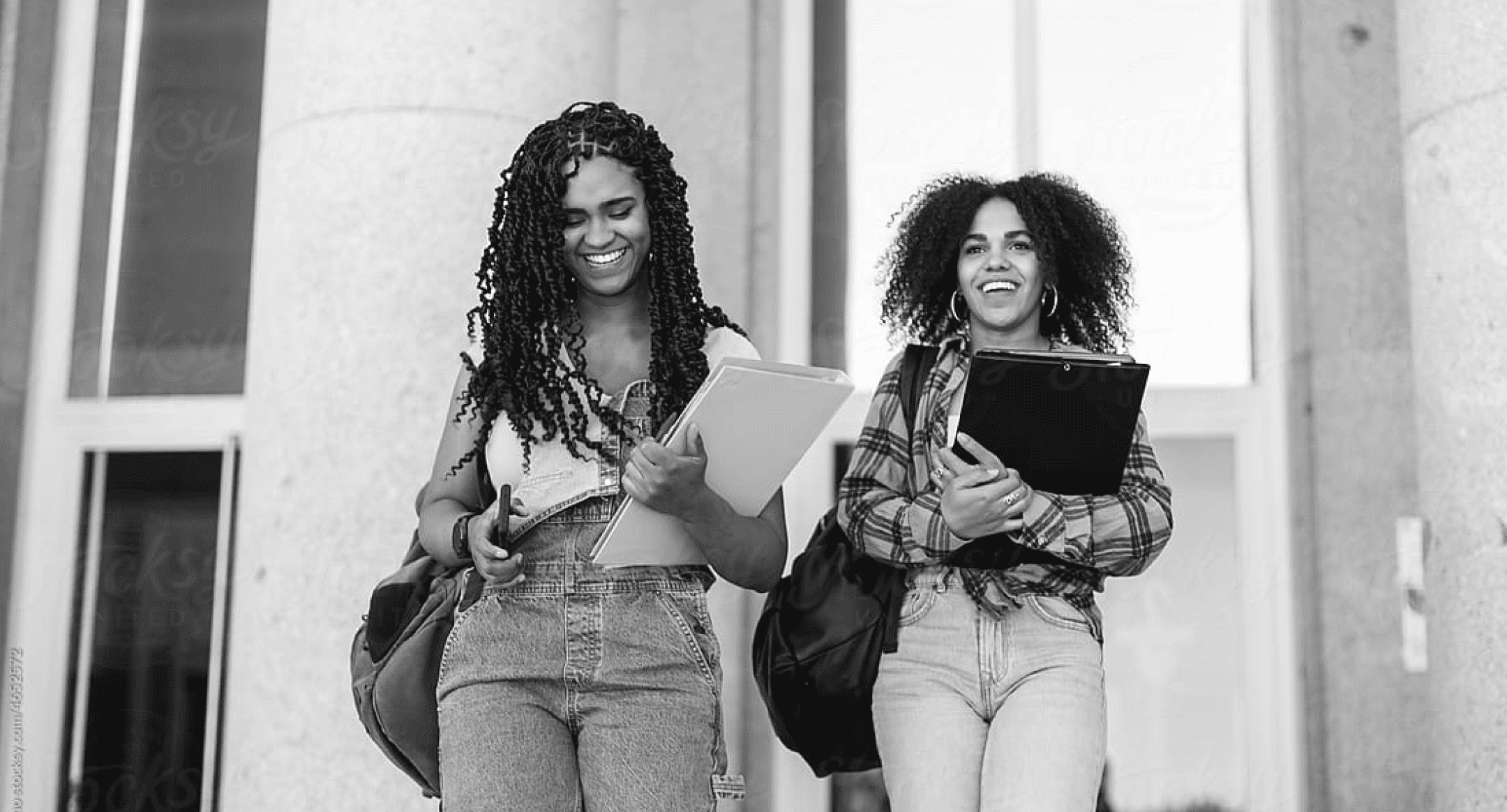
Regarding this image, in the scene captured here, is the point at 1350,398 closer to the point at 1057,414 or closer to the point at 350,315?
the point at 1057,414

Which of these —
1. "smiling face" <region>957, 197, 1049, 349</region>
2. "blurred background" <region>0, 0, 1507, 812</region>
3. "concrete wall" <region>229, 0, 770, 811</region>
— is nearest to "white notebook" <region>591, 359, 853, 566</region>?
"smiling face" <region>957, 197, 1049, 349</region>

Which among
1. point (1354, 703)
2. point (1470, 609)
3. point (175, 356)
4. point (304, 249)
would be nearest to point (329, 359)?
point (304, 249)

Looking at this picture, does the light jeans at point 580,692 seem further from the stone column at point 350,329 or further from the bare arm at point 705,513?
the stone column at point 350,329

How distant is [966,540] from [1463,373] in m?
1.36

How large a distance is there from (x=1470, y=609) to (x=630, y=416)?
6.01ft

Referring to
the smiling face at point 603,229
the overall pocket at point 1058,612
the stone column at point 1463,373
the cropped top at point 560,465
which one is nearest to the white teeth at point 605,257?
the smiling face at point 603,229

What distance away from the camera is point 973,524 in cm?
255

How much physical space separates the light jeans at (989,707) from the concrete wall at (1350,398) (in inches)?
71.3

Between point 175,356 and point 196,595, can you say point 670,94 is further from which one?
point 196,595

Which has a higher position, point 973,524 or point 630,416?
point 630,416

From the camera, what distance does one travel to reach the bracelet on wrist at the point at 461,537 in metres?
2.44

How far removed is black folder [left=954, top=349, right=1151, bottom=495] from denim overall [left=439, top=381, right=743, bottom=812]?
20.9 inches

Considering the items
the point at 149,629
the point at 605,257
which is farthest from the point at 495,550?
the point at 149,629

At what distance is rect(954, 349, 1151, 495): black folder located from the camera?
97.2 inches
